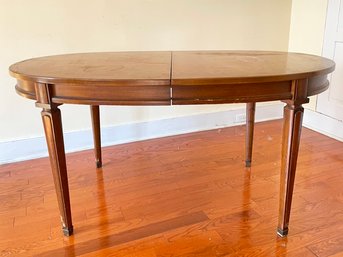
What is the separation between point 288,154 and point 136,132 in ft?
4.64

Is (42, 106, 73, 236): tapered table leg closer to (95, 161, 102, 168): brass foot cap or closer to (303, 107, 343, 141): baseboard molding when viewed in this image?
(95, 161, 102, 168): brass foot cap

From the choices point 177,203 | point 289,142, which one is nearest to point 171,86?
point 289,142

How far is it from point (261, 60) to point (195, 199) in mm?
784

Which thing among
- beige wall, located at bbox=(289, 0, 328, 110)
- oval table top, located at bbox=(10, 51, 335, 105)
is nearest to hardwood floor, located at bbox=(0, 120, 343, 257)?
oval table top, located at bbox=(10, 51, 335, 105)

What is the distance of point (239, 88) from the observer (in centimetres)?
116

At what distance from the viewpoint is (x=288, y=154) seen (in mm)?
1296

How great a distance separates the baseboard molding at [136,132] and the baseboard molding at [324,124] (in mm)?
304

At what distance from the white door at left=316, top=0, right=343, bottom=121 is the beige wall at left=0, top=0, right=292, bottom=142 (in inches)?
16.6

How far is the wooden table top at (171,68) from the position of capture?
1107 millimetres

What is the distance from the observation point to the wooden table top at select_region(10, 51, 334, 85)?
3.63 feet

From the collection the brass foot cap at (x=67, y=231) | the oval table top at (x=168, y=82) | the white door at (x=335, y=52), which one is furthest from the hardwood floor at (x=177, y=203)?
the oval table top at (x=168, y=82)

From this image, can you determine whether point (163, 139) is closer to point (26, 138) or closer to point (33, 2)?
point (26, 138)

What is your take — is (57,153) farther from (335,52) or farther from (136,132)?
(335,52)

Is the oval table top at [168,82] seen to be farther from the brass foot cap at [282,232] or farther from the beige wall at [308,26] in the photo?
the beige wall at [308,26]
